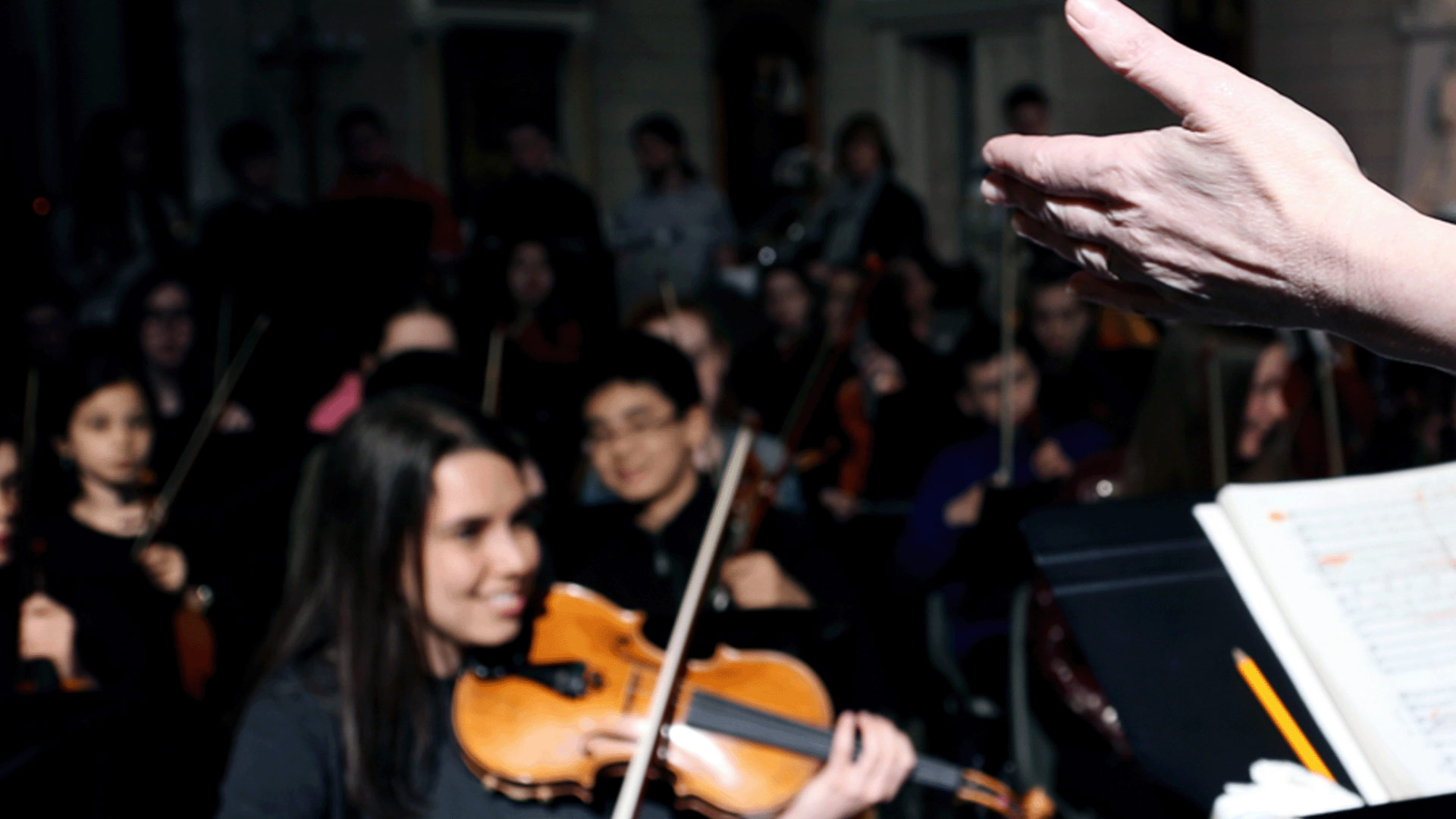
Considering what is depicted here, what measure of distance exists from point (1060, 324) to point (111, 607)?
2275 mm

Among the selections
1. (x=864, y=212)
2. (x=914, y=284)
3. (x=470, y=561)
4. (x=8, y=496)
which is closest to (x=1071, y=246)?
(x=470, y=561)

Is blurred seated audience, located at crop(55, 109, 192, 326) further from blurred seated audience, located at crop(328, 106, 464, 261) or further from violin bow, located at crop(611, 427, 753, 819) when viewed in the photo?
violin bow, located at crop(611, 427, 753, 819)

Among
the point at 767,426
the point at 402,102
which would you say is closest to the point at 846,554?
the point at 767,426

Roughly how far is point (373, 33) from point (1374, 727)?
292 inches

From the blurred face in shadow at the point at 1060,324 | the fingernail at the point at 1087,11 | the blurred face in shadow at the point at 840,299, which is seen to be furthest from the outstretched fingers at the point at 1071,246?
the blurred face in shadow at the point at 840,299

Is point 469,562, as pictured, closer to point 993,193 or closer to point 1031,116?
point 993,193

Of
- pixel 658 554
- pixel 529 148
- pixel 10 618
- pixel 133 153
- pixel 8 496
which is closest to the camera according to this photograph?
pixel 10 618

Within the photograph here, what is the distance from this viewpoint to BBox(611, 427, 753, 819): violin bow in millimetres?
1275

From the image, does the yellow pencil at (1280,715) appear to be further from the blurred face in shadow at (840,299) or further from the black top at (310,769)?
the blurred face in shadow at (840,299)

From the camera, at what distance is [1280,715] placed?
2.50ft

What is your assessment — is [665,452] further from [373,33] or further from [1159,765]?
[373,33]

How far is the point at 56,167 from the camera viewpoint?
6.12 meters

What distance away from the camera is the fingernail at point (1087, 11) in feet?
2.03

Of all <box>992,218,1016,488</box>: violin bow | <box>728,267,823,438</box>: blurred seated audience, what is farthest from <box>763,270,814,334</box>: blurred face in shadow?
<box>992,218,1016,488</box>: violin bow
